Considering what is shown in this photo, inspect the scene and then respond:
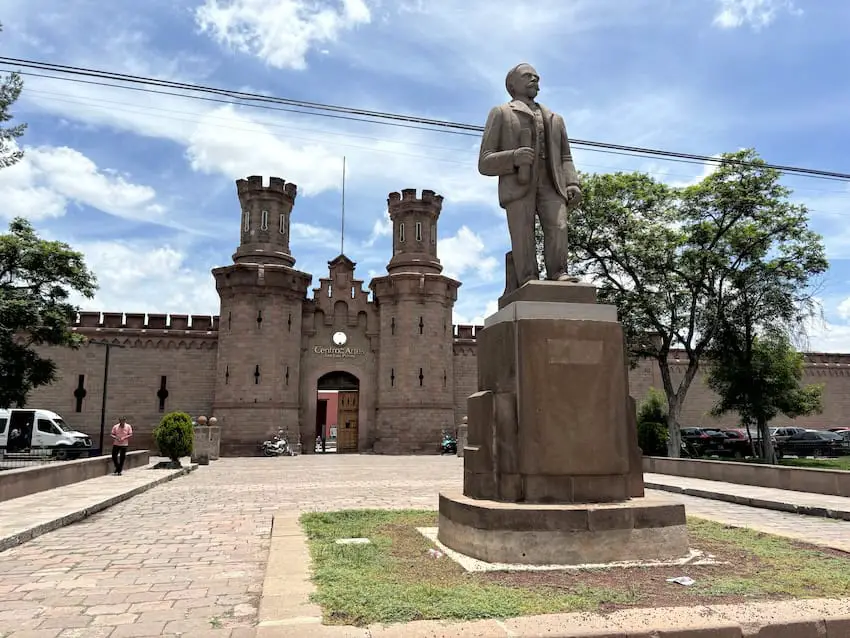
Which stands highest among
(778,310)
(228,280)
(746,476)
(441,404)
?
(228,280)

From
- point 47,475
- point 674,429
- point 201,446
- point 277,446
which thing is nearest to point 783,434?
point 674,429

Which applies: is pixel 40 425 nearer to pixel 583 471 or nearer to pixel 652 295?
pixel 652 295

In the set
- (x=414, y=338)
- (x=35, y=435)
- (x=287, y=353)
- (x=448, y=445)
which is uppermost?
(x=414, y=338)

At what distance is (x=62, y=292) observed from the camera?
2009 cm

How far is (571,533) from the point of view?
4.74 meters

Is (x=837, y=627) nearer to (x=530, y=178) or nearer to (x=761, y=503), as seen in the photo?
(x=530, y=178)

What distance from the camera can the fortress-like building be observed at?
2725cm

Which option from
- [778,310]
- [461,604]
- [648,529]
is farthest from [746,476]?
[461,604]

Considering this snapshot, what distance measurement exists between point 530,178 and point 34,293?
19.3 meters

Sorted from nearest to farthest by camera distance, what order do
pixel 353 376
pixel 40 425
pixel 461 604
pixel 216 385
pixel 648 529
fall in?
pixel 461 604, pixel 648 529, pixel 40 425, pixel 216 385, pixel 353 376

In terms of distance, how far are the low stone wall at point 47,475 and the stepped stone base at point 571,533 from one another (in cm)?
880

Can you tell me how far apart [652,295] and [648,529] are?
16699mm

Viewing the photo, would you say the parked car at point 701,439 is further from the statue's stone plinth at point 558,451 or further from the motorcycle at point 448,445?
the statue's stone plinth at point 558,451

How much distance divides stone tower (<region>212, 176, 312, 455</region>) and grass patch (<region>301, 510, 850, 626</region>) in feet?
72.2
